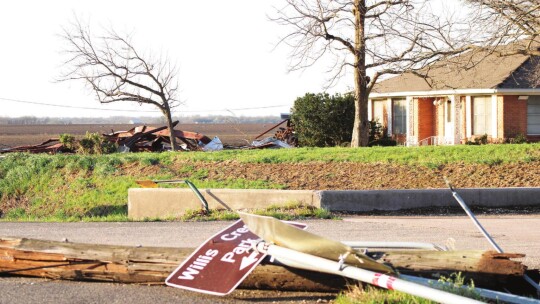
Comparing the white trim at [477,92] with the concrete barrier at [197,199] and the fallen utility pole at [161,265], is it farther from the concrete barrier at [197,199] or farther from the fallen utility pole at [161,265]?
the fallen utility pole at [161,265]

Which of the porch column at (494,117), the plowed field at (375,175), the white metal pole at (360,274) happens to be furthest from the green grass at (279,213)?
the porch column at (494,117)

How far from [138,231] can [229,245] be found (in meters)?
5.57

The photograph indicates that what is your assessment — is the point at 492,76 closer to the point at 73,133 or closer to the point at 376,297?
the point at 376,297

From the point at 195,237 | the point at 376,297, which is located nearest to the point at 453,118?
the point at 195,237

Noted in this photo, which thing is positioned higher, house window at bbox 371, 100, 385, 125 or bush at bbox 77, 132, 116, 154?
house window at bbox 371, 100, 385, 125

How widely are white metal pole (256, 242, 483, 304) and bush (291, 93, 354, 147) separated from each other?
21.2 metres

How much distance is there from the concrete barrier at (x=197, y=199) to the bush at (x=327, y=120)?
1288cm

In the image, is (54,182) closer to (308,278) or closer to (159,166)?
(159,166)

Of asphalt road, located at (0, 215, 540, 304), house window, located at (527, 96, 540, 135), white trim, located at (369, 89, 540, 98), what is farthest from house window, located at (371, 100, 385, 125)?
asphalt road, located at (0, 215, 540, 304)

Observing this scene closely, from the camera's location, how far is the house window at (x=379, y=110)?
40.4 m

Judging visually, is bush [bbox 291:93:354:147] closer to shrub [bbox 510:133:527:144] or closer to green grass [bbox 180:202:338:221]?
shrub [bbox 510:133:527:144]

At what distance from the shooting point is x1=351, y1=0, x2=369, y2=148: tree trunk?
25.3 meters

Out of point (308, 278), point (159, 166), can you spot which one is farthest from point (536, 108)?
point (308, 278)

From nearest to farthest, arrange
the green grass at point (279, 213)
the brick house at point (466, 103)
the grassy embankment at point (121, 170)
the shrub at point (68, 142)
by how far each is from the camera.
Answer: the green grass at point (279, 213) < the grassy embankment at point (121, 170) < the shrub at point (68, 142) < the brick house at point (466, 103)
